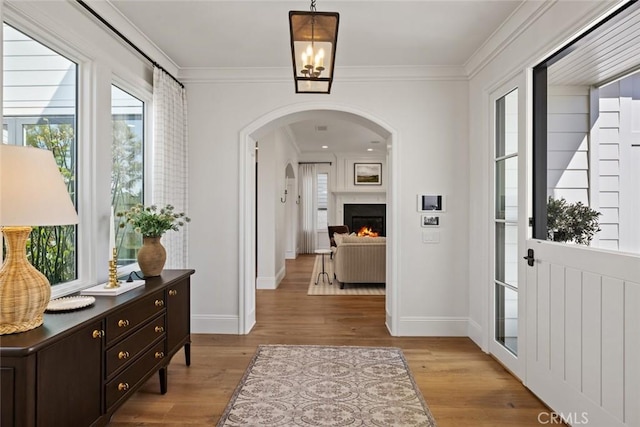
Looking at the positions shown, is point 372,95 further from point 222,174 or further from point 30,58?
point 30,58

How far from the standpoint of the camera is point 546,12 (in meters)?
2.60

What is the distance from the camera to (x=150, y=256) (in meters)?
2.87

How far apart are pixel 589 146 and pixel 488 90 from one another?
102 centimetres

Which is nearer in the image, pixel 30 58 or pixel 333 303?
pixel 30 58

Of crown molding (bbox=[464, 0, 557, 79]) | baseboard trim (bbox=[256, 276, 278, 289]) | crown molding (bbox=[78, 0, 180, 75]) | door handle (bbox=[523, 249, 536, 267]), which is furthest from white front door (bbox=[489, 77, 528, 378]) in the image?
baseboard trim (bbox=[256, 276, 278, 289])

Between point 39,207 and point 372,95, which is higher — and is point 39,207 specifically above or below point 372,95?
below

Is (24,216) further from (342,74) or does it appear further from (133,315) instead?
(342,74)

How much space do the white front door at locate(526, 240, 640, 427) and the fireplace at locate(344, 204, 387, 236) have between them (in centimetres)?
826

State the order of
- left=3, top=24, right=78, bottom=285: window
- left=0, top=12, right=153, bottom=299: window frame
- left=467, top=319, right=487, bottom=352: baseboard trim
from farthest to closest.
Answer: left=467, top=319, right=487, bottom=352: baseboard trim < left=0, top=12, right=153, bottom=299: window frame < left=3, top=24, right=78, bottom=285: window

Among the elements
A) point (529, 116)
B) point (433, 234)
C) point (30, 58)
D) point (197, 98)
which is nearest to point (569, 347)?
point (529, 116)

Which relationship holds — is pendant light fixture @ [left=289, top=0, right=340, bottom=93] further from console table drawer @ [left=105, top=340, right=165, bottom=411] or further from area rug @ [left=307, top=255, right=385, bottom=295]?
area rug @ [left=307, top=255, right=385, bottom=295]

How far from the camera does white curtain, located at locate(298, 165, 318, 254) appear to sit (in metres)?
11.1

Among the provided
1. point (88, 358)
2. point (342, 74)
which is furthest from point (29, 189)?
point (342, 74)

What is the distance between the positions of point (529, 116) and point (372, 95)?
5.53 ft
